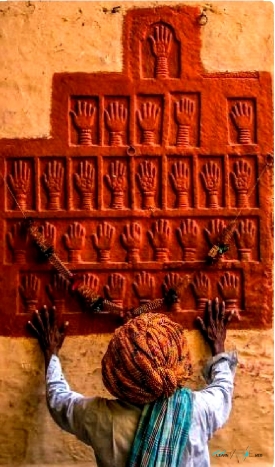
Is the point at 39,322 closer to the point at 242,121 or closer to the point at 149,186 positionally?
the point at 149,186

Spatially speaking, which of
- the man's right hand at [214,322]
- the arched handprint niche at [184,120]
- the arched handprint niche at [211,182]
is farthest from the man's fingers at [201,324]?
the arched handprint niche at [184,120]

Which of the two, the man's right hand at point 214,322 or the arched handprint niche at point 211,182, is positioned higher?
the arched handprint niche at point 211,182

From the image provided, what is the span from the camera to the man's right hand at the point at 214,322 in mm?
2527

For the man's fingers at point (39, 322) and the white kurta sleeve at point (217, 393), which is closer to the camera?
the white kurta sleeve at point (217, 393)

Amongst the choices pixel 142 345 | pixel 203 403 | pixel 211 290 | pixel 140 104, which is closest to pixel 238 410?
pixel 211 290

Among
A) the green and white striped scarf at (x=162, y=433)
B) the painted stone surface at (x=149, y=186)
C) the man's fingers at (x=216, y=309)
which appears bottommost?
the green and white striped scarf at (x=162, y=433)

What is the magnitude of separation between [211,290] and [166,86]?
29.9 inches

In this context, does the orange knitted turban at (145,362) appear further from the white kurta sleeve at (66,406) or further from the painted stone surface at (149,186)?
the painted stone surface at (149,186)

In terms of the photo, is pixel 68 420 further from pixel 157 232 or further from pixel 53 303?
pixel 157 232

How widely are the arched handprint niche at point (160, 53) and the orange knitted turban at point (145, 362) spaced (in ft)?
3.48

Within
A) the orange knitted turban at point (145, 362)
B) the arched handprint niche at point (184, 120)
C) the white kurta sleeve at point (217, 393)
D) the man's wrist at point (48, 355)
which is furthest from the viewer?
the arched handprint niche at point (184, 120)

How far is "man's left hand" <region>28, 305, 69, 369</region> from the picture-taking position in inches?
98.0

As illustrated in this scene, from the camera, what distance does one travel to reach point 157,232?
2.55 m

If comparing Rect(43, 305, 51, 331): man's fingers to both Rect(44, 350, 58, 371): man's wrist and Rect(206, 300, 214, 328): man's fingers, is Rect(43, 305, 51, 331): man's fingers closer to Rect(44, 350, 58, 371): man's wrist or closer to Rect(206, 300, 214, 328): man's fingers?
Rect(44, 350, 58, 371): man's wrist
